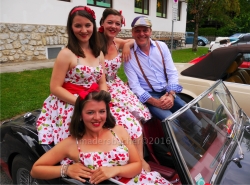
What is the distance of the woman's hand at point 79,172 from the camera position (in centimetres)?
162

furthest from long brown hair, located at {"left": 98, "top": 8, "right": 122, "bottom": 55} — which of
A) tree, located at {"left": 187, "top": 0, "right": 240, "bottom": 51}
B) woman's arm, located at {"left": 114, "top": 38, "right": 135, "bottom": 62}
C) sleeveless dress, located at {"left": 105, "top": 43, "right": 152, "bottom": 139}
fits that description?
tree, located at {"left": 187, "top": 0, "right": 240, "bottom": 51}

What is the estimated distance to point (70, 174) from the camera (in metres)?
1.65

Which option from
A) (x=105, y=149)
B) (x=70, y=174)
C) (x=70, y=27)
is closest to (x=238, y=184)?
(x=105, y=149)

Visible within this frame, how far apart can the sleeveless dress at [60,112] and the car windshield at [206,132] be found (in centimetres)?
83

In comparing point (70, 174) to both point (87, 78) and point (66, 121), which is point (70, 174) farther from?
point (87, 78)

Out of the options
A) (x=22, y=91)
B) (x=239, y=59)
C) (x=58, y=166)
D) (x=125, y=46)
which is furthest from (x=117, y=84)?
(x=22, y=91)

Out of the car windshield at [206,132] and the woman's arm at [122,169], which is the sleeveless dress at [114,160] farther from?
the car windshield at [206,132]

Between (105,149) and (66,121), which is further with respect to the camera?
(66,121)

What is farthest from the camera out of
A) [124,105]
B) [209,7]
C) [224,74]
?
[209,7]

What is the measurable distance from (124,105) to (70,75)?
58 cm

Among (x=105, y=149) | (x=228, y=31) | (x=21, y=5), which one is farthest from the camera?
(x=228, y=31)

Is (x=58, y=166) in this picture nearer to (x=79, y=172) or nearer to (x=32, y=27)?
(x=79, y=172)

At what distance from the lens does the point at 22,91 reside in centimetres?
555

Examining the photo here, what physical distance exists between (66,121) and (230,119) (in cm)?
145
